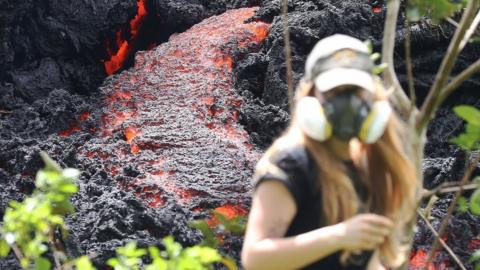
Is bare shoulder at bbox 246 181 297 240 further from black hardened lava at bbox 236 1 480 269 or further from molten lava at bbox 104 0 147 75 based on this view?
molten lava at bbox 104 0 147 75

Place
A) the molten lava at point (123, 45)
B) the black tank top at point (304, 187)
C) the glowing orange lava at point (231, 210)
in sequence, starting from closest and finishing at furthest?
the black tank top at point (304, 187) → the glowing orange lava at point (231, 210) → the molten lava at point (123, 45)

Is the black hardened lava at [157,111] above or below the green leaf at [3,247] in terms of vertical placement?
below

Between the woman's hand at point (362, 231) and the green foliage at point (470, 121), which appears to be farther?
the green foliage at point (470, 121)

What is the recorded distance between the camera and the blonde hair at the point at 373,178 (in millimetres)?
1583

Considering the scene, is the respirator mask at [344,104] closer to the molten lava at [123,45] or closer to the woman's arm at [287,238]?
the woman's arm at [287,238]

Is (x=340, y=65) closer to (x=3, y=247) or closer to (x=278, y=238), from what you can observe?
(x=278, y=238)

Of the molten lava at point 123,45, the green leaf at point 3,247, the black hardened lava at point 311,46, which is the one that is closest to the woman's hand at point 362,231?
the green leaf at point 3,247

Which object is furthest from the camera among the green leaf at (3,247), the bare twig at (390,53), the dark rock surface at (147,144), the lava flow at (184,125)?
the lava flow at (184,125)

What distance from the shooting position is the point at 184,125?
3.78 metres

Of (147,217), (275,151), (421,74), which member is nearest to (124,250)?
(275,151)

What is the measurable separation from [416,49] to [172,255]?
3126 mm

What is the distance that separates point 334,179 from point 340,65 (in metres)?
0.28

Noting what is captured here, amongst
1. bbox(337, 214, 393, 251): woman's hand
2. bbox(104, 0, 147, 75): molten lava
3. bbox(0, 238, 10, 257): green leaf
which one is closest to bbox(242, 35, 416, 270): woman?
bbox(337, 214, 393, 251): woman's hand

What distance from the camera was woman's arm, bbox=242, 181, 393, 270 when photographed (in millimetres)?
1451
